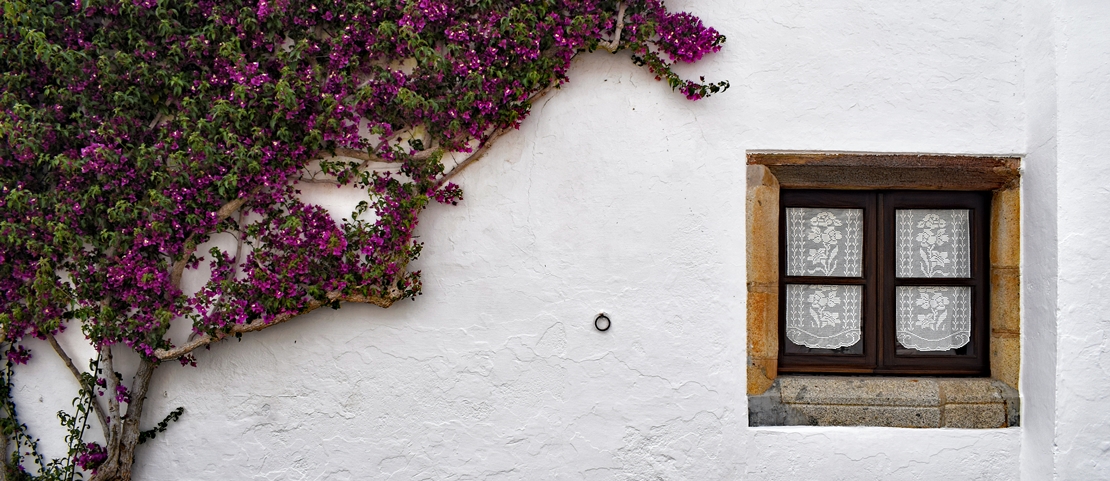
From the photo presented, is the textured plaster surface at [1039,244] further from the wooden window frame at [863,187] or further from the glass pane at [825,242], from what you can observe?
the glass pane at [825,242]

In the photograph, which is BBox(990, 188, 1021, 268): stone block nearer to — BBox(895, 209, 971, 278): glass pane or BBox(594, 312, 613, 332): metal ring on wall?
BBox(895, 209, 971, 278): glass pane

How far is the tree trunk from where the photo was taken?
8.89ft

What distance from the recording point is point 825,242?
2947mm

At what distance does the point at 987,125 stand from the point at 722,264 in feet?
4.23

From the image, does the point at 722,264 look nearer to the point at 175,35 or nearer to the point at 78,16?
the point at 175,35

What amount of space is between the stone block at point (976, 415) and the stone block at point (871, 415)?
6 cm

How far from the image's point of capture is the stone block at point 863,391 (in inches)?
112

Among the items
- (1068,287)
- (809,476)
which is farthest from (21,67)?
(1068,287)

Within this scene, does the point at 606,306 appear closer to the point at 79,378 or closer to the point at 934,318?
the point at 934,318

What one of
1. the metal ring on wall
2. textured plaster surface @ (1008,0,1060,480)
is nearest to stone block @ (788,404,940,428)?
textured plaster surface @ (1008,0,1060,480)

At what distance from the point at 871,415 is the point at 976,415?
46 cm

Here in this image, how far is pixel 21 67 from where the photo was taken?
2.66 meters

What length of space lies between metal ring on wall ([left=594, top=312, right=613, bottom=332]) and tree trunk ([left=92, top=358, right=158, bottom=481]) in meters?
1.84

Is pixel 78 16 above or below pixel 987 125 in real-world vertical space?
above
